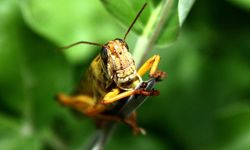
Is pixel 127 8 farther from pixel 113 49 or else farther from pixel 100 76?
pixel 100 76

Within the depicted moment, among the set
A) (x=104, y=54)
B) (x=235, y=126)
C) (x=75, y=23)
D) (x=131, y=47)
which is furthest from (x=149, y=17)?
(x=75, y=23)

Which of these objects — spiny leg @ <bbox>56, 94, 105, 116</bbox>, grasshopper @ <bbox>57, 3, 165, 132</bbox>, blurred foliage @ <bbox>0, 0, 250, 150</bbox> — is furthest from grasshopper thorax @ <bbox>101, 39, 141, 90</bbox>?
blurred foliage @ <bbox>0, 0, 250, 150</bbox>

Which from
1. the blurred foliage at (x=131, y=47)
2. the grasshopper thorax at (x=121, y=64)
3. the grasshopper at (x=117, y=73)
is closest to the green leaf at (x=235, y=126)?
the blurred foliage at (x=131, y=47)

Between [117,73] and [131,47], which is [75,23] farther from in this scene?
[117,73]

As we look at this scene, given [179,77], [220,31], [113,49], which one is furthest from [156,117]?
[113,49]

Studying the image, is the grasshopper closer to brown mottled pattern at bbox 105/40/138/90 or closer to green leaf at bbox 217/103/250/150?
brown mottled pattern at bbox 105/40/138/90

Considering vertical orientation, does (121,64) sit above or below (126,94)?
above
